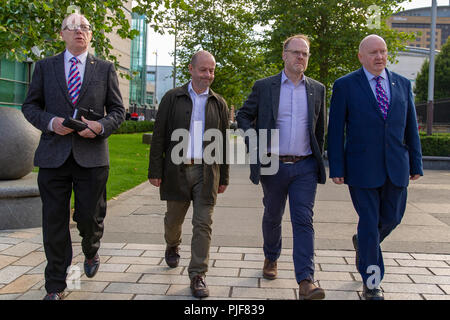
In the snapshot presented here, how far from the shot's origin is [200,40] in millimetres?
22391

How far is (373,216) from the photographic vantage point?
3.92 meters

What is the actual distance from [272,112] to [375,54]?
0.94 meters

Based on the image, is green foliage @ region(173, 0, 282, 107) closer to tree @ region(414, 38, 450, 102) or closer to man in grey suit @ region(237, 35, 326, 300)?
man in grey suit @ region(237, 35, 326, 300)

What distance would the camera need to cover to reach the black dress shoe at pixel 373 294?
12.2 ft

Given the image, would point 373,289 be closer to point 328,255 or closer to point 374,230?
point 374,230

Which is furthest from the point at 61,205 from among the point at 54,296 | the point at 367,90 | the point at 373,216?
the point at 367,90

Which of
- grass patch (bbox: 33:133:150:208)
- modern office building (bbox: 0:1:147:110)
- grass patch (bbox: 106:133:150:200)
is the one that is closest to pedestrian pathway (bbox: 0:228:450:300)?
grass patch (bbox: 33:133:150:208)

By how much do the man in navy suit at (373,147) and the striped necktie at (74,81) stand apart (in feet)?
6.73

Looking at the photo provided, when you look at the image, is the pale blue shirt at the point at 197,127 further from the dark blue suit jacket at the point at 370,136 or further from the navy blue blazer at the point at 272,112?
the dark blue suit jacket at the point at 370,136

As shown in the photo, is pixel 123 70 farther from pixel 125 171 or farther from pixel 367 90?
pixel 367 90

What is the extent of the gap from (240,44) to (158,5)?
1374cm

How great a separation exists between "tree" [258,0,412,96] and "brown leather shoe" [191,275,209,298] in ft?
51.4

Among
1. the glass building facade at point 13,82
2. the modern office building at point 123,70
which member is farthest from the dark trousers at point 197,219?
the glass building facade at point 13,82

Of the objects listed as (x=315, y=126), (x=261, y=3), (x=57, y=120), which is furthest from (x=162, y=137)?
(x=261, y=3)
